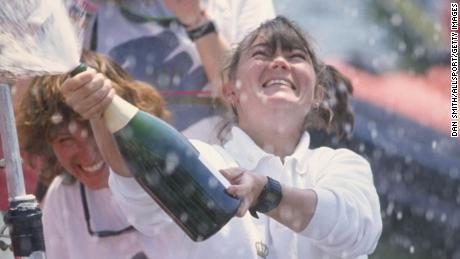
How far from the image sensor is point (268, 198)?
2.61 metres

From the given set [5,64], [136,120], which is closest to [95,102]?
[136,120]

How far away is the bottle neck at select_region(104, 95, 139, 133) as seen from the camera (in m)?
2.44

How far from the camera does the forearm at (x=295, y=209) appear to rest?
266cm

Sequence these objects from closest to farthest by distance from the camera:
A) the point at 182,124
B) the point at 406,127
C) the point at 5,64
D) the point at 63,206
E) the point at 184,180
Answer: the point at 5,64, the point at 184,180, the point at 63,206, the point at 182,124, the point at 406,127

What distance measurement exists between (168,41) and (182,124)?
0.72 feet

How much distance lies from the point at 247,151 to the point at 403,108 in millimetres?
1202

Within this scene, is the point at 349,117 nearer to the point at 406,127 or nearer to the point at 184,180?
the point at 406,127

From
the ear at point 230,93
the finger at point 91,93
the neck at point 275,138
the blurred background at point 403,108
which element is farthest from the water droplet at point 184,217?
the blurred background at point 403,108

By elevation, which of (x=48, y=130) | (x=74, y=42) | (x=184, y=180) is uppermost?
(x=74, y=42)

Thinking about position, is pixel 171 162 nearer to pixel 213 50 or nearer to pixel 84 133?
pixel 84 133

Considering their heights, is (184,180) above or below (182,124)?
above

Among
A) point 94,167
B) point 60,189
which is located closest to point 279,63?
point 94,167

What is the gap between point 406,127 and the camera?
3.97 metres

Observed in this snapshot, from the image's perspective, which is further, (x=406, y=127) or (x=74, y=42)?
(x=406, y=127)
